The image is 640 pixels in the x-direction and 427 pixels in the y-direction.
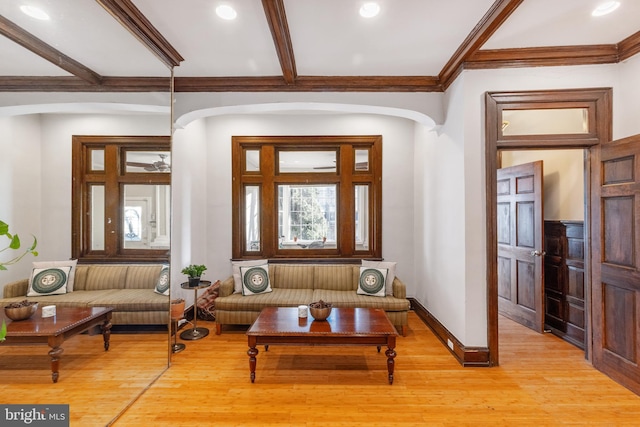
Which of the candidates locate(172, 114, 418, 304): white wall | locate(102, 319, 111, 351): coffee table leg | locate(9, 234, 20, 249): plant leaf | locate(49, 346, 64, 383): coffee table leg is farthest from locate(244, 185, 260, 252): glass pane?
A: locate(9, 234, 20, 249): plant leaf

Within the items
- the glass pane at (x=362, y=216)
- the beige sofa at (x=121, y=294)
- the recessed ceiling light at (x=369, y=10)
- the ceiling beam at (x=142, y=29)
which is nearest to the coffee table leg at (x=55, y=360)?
the beige sofa at (x=121, y=294)

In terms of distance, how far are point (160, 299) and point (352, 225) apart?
2796 mm

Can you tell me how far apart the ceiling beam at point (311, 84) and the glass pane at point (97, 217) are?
167cm

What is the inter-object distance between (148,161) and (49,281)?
1.17 meters

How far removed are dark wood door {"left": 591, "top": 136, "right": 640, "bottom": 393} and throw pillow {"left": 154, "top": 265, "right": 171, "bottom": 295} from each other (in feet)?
12.9

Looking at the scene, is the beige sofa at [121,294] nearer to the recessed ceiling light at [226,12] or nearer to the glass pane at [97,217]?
the glass pane at [97,217]

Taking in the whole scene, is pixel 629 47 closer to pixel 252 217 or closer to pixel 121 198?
pixel 121 198

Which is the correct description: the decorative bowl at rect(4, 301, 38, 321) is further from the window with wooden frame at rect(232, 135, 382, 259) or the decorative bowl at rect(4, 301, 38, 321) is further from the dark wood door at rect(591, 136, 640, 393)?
the dark wood door at rect(591, 136, 640, 393)

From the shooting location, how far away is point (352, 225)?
4691mm

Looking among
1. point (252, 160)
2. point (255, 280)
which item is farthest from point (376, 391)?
point (252, 160)

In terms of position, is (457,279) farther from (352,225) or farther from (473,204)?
(352,225)

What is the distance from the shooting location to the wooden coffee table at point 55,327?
69.8 inches

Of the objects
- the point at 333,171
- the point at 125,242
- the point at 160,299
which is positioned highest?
the point at 333,171

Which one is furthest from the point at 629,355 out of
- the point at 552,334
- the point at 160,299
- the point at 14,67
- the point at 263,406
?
the point at 14,67
